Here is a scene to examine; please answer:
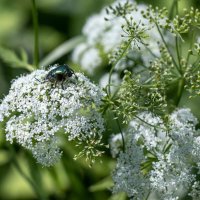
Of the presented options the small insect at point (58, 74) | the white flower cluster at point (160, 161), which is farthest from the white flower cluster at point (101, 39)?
the small insect at point (58, 74)

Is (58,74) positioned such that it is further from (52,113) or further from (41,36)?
(41,36)

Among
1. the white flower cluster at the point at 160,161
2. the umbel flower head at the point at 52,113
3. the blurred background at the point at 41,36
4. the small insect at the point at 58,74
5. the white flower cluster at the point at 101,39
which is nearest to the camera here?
the umbel flower head at the point at 52,113

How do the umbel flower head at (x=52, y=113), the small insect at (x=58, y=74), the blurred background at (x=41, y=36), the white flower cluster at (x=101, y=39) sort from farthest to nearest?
the blurred background at (x=41, y=36) → the white flower cluster at (x=101, y=39) → the small insect at (x=58, y=74) → the umbel flower head at (x=52, y=113)

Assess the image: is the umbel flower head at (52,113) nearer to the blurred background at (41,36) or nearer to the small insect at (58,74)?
the small insect at (58,74)

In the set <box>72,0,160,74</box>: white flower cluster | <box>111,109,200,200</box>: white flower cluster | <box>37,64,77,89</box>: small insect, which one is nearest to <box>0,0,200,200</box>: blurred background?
<box>72,0,160,74</box>: white flower cluster

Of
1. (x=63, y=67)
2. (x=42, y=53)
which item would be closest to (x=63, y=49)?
(x=63, y=67)

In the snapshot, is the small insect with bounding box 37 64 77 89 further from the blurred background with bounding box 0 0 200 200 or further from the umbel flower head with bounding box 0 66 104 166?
the blurred background with bounding box 0 0 200 200

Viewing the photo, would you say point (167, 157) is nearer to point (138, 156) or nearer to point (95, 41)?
point (138, 156)
